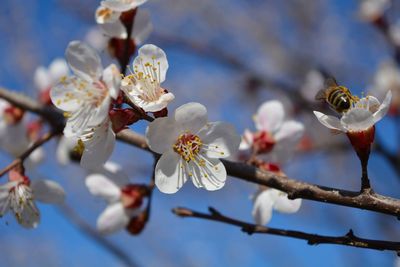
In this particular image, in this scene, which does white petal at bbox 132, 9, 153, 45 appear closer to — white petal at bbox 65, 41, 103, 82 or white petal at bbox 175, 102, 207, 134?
white petal at bbox 65, 41, 103, 82

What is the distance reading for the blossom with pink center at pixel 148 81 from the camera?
1.11 m

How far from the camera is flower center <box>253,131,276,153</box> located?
1.66 metres

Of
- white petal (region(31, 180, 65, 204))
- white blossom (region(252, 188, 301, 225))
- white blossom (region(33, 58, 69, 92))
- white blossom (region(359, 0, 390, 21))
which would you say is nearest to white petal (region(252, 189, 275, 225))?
white blossom (region(252, 188, 301, 225))

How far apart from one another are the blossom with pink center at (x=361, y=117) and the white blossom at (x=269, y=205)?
39 cm

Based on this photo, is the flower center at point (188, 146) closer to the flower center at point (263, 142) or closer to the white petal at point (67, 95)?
the white petal at point (67, 95)

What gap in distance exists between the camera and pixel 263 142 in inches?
65.9

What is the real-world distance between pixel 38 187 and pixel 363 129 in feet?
3.15

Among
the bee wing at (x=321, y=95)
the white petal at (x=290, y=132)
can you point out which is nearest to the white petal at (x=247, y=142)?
the white petal at (x=290, y=132)

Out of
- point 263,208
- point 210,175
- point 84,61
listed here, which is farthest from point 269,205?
point 84,61

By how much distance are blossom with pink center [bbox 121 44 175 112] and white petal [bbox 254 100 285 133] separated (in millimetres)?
636

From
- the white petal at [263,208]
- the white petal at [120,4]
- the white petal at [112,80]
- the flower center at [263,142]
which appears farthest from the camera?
the flower center at [263,142]

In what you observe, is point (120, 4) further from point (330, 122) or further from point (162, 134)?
point (330, 122)

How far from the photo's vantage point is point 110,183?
176 cm

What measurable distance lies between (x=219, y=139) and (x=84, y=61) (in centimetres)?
39
